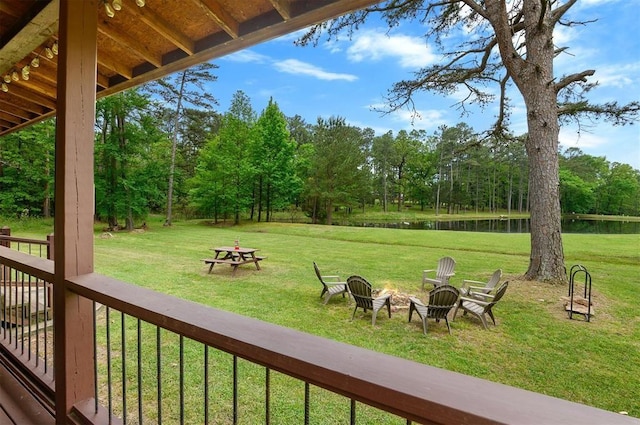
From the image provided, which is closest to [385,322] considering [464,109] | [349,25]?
[349,25]

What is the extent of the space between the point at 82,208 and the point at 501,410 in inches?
80.5

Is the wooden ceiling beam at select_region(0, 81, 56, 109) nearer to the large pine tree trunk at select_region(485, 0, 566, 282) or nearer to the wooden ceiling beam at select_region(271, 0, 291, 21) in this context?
the wooden ceiling beam at select_region(271, 0, 291, 21)

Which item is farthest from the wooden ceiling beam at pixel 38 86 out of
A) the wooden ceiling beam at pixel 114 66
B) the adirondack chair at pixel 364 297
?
the adirondack chair at pixel 364 297

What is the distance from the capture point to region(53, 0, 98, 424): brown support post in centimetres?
172

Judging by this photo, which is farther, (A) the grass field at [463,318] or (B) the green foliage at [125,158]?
(B) the green foliage at [125,158]

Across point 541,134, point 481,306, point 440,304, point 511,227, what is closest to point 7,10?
point 440,304

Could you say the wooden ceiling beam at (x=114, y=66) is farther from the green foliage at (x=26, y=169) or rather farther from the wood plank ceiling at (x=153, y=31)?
the green foliage at (x=26, y=169)

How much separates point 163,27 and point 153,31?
248 mm

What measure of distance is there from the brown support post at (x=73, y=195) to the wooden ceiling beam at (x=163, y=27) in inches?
12.7

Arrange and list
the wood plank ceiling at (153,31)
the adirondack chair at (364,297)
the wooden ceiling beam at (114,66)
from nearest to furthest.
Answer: the wood plank ceiling at (153,31) → the wooden ceiling beam at (114,66) → the adirondack chair at (364,297)

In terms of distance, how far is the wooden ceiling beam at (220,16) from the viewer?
1900 millimetres

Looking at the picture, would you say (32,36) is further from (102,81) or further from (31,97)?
(31,97)


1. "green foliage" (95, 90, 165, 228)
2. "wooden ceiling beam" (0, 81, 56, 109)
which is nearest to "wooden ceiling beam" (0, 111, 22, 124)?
"wooden ceiling beam" (0, 81, 56, 109)

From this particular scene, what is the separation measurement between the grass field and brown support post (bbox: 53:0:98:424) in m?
3.43
